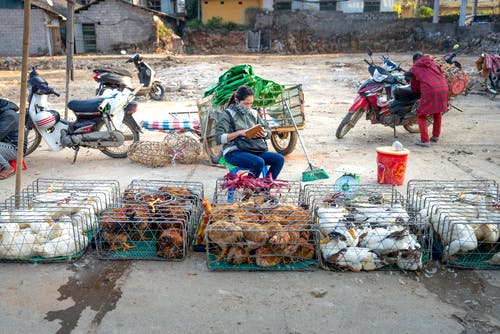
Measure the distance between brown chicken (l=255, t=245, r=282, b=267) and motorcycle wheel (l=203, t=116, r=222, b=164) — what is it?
9.33ft

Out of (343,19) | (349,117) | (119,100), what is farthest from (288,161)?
(343,19)

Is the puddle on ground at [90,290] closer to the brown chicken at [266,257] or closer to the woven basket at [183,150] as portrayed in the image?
the brown chicken at [266,257]

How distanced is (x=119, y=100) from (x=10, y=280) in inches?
146

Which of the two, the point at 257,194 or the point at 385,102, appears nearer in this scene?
the point at 257,194

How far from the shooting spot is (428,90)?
23.9 ft

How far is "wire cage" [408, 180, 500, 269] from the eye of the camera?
3764mm

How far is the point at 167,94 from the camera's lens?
1349 centimetres

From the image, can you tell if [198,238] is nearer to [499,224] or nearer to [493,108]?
[499,224]

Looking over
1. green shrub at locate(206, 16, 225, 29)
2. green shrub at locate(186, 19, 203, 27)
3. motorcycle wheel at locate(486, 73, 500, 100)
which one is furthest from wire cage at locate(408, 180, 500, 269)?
green shrub at locate(186, 19, 203, 27)

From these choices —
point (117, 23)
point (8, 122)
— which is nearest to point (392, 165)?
point (8, 122)

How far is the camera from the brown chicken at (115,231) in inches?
156

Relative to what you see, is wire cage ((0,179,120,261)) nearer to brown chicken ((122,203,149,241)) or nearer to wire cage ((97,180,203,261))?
wire cage ((97,180,203,261))

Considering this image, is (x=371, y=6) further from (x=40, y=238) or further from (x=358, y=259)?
(x=40, y=238)

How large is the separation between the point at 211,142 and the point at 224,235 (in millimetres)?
3124
